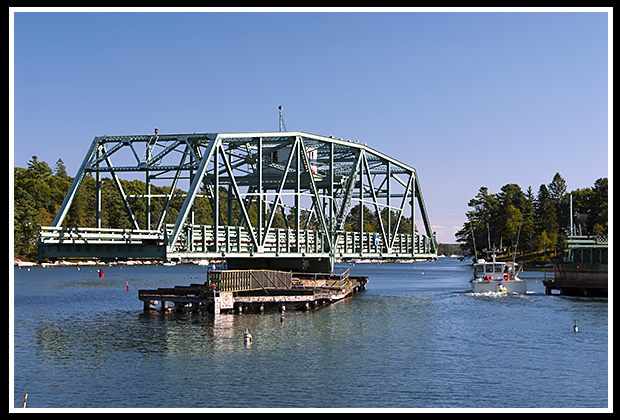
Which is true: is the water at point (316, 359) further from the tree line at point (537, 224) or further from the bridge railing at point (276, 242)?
the tree line at point (537, 224)

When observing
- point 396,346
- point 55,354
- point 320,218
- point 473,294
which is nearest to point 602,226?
point 473,294

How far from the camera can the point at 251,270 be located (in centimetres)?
6228

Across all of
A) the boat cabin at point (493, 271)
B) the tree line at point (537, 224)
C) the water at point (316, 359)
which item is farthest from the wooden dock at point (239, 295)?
the tree line at point (537, 224)

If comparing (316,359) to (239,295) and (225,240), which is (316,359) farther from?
(239,295)

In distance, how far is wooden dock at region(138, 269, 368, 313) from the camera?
5918 centimetres

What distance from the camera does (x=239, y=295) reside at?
60719 mm

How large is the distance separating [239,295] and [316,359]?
22.5 m

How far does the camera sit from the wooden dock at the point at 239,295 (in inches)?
2330

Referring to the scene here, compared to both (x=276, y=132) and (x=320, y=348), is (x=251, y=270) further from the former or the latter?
(x=320, y=348)

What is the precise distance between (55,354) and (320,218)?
29161mm

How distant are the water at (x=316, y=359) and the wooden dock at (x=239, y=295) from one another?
1.48 metres

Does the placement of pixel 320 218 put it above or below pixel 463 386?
above

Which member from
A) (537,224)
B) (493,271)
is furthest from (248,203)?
(537,224)

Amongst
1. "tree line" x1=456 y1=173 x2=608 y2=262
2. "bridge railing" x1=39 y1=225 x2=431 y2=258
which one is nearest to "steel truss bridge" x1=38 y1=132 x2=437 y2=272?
"bridge railing" x1=39 y1=225 x2=431 y2=258
